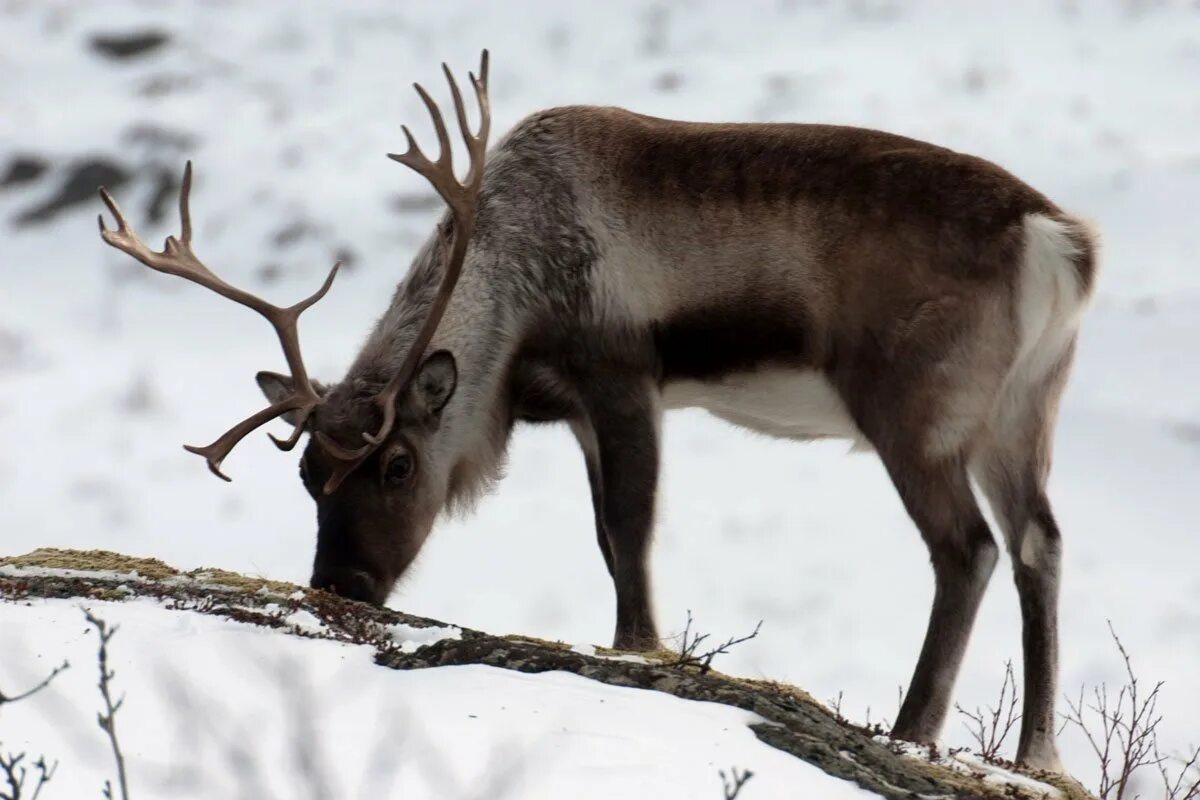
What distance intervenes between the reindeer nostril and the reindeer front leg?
903 mm

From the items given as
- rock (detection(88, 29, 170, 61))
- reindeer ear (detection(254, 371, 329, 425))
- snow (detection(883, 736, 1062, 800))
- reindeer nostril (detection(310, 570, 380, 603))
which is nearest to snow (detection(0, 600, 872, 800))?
snow (detection(883, 736, 1062, 800))

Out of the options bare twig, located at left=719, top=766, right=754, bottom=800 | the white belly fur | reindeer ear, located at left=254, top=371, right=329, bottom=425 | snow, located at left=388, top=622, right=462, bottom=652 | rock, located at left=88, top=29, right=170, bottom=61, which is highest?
rock, located at left=88, top=29, right=170, bottom=61

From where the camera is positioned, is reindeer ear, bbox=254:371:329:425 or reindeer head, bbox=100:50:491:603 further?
reindeer ear, bbox=254:371:329:425

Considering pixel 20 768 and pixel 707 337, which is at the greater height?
pixel 707 337

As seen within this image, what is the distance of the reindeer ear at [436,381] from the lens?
23.1 ft

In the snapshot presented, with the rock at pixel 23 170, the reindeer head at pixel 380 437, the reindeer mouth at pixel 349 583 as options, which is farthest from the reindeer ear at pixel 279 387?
the rock at pixel 23 170

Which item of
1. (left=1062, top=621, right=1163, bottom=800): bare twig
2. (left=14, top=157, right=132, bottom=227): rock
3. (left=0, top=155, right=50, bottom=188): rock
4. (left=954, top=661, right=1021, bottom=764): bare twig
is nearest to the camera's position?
(left=954, top=661, right=1021, bottom=764): bare twig

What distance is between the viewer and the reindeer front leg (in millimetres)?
7016

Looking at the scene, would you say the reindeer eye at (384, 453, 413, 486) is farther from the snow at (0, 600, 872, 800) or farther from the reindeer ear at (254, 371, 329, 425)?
the snow at (0, 600, 872, 800)

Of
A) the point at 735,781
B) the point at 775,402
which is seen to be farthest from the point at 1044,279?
the point at 735,781

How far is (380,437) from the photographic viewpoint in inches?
273

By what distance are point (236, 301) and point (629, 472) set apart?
1.62 m

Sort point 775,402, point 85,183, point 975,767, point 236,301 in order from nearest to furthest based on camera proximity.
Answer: point 975,767 → point 775,402 → point 236,301 → point 85,183

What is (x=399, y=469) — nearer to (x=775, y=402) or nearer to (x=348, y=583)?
(x=348, y=583)
